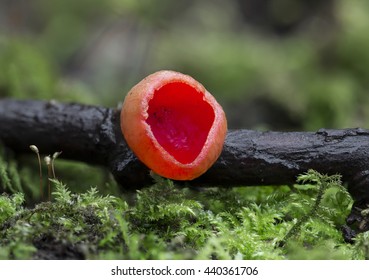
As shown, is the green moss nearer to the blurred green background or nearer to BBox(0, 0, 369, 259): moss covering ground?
BBox(0, 0, 369, 259): moss covering ground

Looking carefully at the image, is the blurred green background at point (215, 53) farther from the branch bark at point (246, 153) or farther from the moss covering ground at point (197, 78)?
the branch bark at point (246, 153)

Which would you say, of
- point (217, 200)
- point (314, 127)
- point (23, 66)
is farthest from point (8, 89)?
point (314, 127)

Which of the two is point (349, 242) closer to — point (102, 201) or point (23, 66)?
point (102, 201)

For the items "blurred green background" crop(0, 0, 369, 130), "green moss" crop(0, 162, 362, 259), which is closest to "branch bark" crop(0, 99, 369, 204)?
"green moss" crop(0, 162, 362, 259)

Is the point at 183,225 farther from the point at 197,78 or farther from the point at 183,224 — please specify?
the point at 197,78

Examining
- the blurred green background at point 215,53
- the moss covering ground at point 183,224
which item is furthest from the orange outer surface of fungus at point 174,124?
the blurred green background at point 215,53

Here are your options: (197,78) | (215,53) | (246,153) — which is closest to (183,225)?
(246,153)
